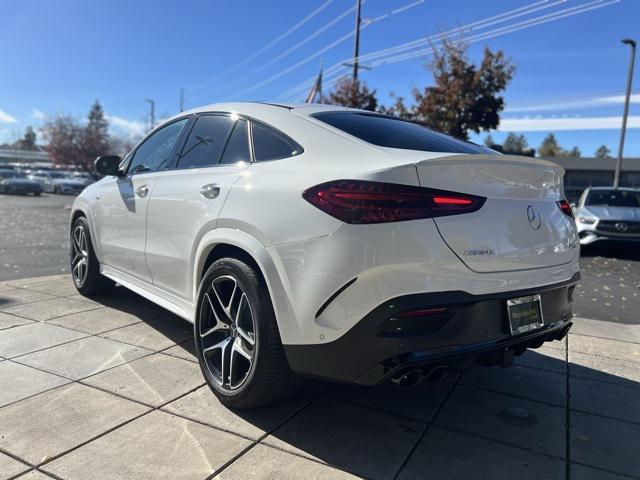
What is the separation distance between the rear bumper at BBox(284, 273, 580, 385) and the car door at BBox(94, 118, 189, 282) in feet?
6.82

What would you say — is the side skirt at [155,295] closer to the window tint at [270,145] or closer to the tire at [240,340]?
the tire at [240,340]

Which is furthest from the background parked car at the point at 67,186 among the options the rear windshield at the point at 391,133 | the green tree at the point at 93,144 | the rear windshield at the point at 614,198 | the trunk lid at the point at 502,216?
the trunk lid at the point at 502,216

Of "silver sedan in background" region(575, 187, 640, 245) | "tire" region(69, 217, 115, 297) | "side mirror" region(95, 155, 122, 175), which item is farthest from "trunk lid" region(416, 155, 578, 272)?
"silver sedan in background" region(575, 187, 640, 245)

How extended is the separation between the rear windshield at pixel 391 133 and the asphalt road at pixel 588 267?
342 centimetres

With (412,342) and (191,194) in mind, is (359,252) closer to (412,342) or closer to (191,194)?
(412,342)

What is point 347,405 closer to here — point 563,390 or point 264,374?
point 264,374

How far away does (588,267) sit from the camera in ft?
30.5

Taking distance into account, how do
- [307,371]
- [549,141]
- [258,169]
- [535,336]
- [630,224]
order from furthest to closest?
[549,141]
[630,224]
[258,169]
[535,336]
[307,371]

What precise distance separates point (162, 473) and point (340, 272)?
3.94 ft

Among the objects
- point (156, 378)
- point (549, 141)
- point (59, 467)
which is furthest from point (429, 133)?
point (549, 141)

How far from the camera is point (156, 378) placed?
336 centimetres

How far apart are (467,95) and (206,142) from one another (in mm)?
13889

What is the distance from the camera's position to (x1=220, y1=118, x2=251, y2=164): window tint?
3189 millimetres

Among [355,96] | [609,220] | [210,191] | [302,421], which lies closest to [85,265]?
[210,191]
